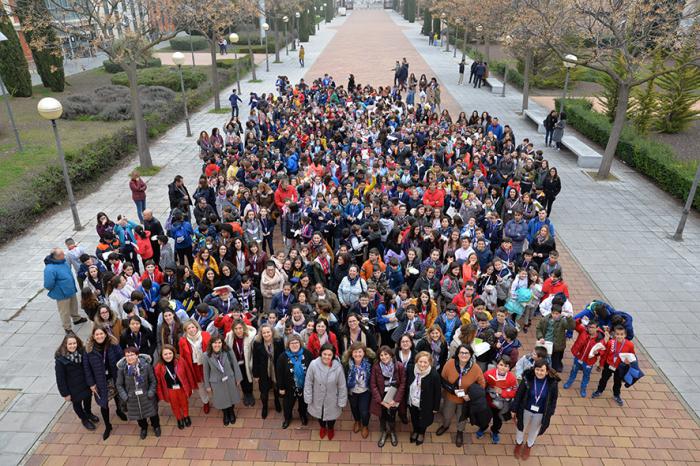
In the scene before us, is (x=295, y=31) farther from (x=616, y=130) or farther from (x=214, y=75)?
(x=616, y=130)

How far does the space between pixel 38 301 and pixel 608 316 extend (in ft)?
32.8

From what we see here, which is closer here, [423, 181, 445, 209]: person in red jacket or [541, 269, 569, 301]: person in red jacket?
[541, 269, 569, 301]: person in red jacket

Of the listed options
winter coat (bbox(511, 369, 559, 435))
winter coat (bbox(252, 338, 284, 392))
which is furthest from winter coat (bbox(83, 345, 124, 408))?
winter coat (bbox(511, 369, 559, 435))

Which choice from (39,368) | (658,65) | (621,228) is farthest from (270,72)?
(39,368)

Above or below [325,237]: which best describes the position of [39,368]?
below

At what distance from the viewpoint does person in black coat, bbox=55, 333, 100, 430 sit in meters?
6.11

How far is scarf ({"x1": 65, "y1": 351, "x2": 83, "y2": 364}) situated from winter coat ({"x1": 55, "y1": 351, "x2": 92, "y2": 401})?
0.9 inches

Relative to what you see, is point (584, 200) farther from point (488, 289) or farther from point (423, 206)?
point (488, 289)

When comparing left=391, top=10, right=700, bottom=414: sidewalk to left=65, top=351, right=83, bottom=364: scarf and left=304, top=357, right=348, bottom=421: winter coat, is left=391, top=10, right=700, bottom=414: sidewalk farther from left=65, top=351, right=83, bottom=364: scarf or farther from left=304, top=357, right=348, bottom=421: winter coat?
left=65, top=351, right=83, bottom=364: scarf

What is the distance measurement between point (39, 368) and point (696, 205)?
15682 millimetres

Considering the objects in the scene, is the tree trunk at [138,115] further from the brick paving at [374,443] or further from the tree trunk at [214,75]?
the brick paving at [374,443]

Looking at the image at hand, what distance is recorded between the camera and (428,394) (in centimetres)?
607

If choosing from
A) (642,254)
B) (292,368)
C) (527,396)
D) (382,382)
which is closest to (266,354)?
(292,368)

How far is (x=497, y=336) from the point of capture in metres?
6.77
